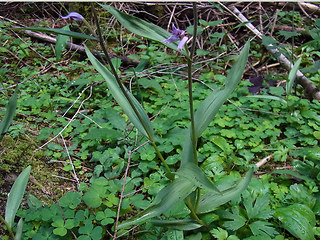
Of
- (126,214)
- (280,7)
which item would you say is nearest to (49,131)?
(126,214)

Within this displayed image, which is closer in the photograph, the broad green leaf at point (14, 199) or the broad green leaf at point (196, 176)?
the broad green leaf at point (196, 176)

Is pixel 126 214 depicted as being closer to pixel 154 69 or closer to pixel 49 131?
pixel 49 131

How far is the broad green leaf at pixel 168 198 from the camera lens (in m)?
1.37

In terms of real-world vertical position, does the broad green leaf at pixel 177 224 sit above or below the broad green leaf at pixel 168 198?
below

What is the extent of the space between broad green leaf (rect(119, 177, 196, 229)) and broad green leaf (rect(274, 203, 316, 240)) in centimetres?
58

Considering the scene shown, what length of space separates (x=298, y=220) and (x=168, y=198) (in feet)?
2.38

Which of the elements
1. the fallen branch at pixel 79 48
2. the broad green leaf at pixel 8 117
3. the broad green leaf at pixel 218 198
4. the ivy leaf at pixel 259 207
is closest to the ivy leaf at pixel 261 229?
the ivy leaf at pixel 259 207

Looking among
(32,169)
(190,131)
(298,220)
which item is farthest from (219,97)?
(32,169)

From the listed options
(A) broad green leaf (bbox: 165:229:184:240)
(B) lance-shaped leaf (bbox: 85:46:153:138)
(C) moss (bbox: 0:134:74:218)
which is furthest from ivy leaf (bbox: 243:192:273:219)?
(C) moss (bbox: 0:134:74:218)

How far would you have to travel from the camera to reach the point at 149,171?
2.01 metres

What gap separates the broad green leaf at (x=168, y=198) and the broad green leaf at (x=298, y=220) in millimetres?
582

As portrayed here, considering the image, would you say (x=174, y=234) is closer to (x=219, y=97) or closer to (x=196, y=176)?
(x=196, y=176)

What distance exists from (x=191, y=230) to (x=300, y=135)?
1254mm

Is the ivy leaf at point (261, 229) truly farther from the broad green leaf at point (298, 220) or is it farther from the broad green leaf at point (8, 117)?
the broad green leaf at point (8, 117)
